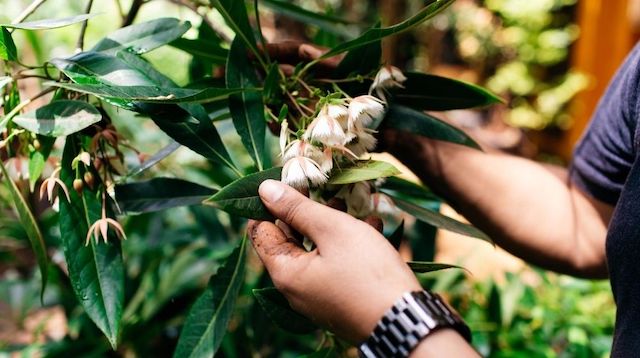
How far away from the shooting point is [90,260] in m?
0.63

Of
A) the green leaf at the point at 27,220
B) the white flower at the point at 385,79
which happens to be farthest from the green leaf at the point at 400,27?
the green leaf at the point at 27,220

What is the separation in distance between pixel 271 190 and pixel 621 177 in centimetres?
57

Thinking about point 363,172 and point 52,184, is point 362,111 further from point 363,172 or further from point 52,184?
point 52,184

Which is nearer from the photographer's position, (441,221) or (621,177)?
(441,221)

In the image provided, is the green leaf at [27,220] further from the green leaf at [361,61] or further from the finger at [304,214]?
the green leaf at [361,61]

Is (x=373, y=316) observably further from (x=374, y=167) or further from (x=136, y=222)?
(x=136, y=222)

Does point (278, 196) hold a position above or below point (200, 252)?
above

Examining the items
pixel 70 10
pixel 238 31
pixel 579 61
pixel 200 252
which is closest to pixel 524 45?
pixel 579 61

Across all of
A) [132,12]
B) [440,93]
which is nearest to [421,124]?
[440,93]

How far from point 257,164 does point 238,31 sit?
0.47 ft

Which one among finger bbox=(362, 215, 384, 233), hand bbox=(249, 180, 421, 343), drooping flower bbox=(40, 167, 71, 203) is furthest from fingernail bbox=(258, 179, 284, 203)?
drooping flower bbox=(40, 167, 71, 203)

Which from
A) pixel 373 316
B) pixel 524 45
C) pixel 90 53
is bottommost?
pixel 524 45

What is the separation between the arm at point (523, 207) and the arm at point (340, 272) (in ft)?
1.37

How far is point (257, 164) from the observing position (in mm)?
680
